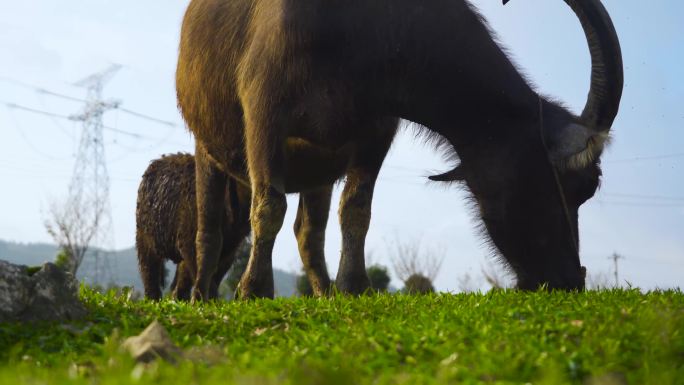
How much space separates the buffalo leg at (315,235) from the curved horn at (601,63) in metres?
2.95

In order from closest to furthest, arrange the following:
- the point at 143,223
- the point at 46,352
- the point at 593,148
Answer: the point at 46,352
the point at 593,148
the point at 143,223

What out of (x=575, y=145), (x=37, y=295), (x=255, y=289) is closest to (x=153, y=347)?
(x=37, y=295)

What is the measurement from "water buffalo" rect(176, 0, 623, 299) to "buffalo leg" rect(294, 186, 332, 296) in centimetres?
131

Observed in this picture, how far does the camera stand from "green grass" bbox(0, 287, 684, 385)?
3471mm

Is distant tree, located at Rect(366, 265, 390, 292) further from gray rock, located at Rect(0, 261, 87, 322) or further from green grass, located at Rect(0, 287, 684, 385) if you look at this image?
Answer: gray rock, located at Rect(0, 261, 87, 322)

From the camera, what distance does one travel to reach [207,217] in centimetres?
887

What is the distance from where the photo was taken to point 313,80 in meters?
6.39

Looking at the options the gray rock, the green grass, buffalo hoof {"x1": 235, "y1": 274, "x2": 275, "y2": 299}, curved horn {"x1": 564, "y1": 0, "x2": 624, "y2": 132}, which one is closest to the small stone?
the green grass

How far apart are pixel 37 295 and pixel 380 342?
2701 millimetres

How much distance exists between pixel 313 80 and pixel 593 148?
223 centimetres

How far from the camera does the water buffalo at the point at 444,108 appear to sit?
20.2 feet

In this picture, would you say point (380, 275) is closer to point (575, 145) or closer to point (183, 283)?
point (183, 283)

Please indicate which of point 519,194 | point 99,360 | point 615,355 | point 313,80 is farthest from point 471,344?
point 313,80

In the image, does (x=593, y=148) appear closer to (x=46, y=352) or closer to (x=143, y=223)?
(x=46, y=352)
